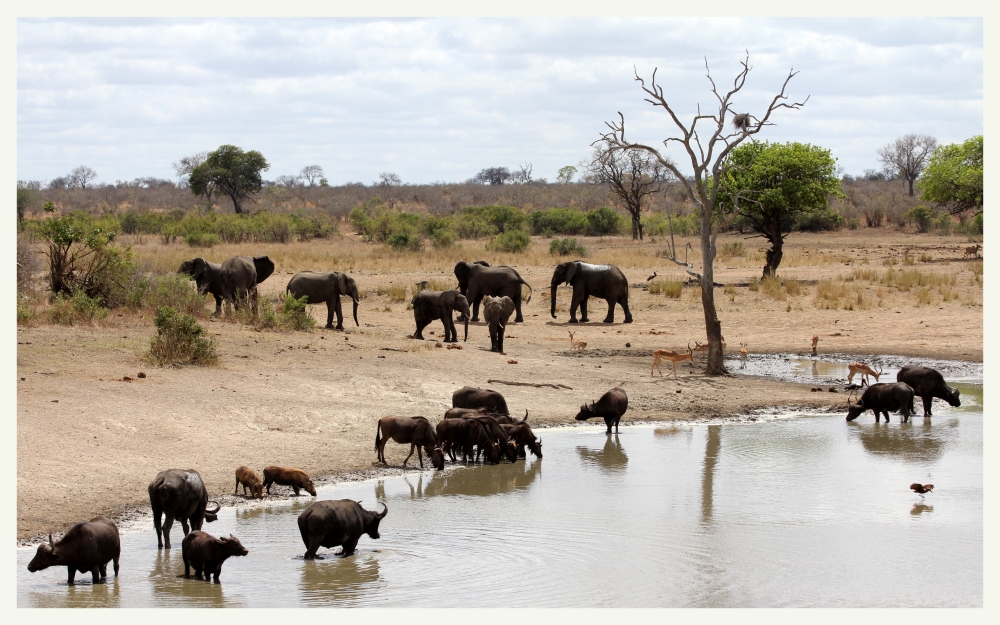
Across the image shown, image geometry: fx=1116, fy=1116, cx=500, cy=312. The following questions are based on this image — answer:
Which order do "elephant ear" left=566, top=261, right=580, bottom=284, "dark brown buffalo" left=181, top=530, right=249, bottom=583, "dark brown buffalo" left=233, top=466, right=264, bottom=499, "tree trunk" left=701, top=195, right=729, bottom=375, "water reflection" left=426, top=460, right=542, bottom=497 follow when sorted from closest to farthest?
"dark brown buffalo" left=181, top=530, right=249, bottom=583 < "dark brown buffalo" left=233, top=466, right=264, bottom=499 < "water reflection" left=426, top=460, right=542, bottom=497 < "tree trunk" left=701, top=195, right=729, bottom=375 < "elephant ear" left=566, top=261, right=580, bottom=284

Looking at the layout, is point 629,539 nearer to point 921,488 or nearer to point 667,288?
point 921,488

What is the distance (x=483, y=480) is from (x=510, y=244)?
33.4 meters

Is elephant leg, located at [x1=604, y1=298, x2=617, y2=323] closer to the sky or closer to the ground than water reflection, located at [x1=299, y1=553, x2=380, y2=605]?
closer to the sky

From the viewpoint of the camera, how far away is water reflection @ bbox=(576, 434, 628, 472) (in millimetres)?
13262

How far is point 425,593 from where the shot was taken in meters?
8.44

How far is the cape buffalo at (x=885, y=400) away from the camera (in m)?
15.8

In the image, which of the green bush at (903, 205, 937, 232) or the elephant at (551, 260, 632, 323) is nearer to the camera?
the elephant at (551, 260, 632, 323)

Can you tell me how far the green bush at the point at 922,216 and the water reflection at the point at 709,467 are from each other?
42327mm

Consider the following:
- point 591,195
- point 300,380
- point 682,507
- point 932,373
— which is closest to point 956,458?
point 932,373

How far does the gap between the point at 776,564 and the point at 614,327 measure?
16.6 m

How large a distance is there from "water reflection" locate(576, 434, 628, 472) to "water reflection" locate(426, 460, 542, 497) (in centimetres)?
72

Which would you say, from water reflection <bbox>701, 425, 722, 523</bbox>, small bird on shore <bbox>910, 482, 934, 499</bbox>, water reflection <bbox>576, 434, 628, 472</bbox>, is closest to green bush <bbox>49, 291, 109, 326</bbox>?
water reflection <bbox>576, 434, 628, 472</bbox>

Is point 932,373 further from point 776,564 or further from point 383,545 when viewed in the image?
point 383,545

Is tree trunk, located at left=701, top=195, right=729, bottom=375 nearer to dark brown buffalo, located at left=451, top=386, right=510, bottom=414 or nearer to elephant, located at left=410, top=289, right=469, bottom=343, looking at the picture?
elephant, located at left=410, top=289, right=469, bottom=343
